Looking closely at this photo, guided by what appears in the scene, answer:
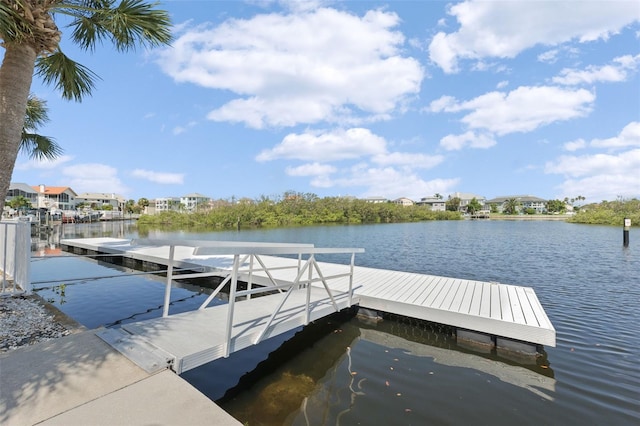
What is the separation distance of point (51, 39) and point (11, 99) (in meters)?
0.97

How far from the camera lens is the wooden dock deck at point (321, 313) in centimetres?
304

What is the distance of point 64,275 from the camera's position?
921 centimetres

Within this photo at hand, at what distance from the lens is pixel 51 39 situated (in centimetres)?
393

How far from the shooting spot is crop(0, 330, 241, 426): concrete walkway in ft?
6.45

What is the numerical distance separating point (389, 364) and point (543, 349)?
2414 millimetres

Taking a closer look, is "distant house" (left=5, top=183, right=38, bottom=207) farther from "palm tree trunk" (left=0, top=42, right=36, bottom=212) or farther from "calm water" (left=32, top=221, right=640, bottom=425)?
"palm tree trunk" (left=0, top=42, right=36, bottom=212)

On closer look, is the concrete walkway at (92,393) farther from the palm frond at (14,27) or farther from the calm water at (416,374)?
the palm frond at (14,27)

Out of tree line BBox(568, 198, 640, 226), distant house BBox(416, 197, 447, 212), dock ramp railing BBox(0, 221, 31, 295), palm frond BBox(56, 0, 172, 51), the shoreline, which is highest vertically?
distant house BBox(416, 197, 447, 212)

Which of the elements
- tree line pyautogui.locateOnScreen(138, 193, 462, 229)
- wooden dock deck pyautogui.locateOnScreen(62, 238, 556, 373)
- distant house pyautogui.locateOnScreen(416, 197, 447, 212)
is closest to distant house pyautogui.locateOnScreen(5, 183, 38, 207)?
tree line pyautogui.locateOnScreen(138, 193, 462, 229)

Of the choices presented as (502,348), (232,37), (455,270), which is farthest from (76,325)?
(455,270)

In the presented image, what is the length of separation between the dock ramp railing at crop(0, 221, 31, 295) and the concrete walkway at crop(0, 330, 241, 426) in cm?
303

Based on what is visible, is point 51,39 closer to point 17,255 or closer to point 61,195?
point 17,255

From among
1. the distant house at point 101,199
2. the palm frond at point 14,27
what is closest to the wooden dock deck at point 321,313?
the palm frond at point 14,27

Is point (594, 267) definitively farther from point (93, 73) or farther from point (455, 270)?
point (93, 73)
